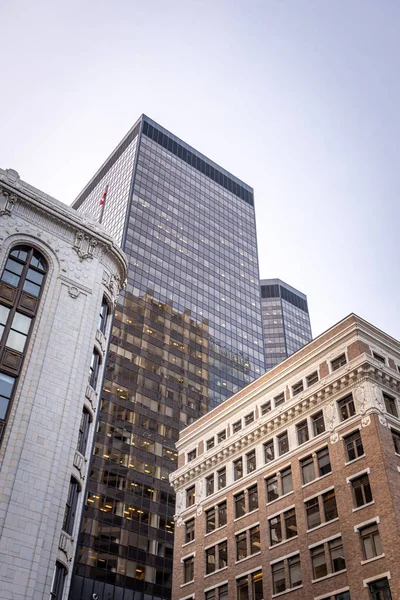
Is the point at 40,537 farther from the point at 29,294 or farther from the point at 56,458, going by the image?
the point at 29,294

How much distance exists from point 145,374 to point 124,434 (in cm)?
1422

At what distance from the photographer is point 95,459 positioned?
99.9 meters

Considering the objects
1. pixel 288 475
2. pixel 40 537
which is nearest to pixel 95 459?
pixel 288 475

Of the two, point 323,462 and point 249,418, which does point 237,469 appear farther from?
point 323,462

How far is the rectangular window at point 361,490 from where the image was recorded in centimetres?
4612

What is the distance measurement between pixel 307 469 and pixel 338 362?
371 inches

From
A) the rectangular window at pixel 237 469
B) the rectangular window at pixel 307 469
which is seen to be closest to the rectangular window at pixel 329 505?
the rectangular window at pixel 307 469

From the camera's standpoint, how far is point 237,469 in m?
A: 61.4

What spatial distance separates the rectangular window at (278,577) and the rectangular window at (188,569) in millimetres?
11941

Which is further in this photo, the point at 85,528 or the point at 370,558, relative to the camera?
the point at 85,528

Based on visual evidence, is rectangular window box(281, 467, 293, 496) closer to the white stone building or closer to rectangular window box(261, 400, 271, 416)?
rectangular window box(261, 400, 271, 416)

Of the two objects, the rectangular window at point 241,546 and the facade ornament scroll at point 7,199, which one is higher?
the facade ornament scroll at point 7,199

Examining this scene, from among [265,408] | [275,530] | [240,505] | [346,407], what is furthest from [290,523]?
[265,408]

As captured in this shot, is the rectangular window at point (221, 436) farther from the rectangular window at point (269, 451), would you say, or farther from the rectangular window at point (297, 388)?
the rectangular window at point (297, 388)
